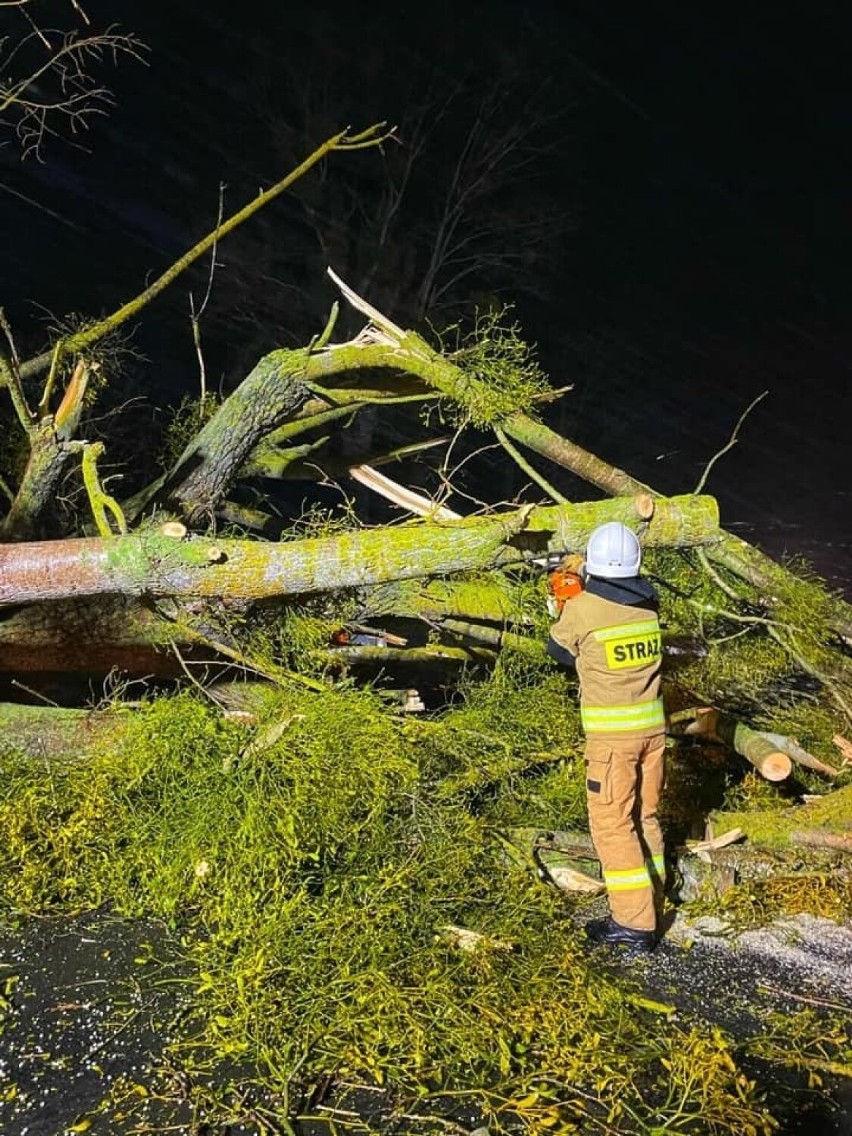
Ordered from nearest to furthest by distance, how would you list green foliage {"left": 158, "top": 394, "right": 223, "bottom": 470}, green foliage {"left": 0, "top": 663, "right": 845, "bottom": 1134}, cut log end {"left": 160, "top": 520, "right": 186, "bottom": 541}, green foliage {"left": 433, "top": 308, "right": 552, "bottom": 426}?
green foliage {"left": 0, "top": 663, "right": 845, "bottom": 1134}, cut log end {"left": 160, "top": 520, "right": 186, "bottom": 541}, green foliage {"left": 433, "top": 308, "right": 552, "bottom": 426}, green foliage {"left": 158, "top": 394, "right": 223, "bottom": 470}

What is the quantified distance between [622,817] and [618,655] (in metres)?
0.56

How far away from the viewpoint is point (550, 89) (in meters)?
10.9

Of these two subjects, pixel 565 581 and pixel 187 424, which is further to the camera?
pixel 187 424

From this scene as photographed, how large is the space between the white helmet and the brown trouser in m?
0.57

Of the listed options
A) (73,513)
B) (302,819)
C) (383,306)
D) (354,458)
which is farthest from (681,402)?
(302,819)

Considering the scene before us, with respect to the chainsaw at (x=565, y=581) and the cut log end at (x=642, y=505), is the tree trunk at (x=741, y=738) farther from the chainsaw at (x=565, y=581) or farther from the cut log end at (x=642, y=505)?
the cut log end at (x=642, y=505)

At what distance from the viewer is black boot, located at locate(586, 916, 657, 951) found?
291 centimetres

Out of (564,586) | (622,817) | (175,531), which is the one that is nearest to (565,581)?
(564,586)

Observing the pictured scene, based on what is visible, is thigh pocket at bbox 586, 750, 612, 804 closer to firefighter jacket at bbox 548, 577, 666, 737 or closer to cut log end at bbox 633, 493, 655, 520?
firefighter jacket at bbox 548, 577, 666, 737

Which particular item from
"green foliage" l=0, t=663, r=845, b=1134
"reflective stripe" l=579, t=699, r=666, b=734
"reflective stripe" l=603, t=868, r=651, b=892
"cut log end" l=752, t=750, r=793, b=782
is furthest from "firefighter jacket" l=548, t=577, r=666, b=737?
"cut log end" l=752, t=750, r=793, b=782

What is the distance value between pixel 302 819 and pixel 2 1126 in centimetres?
114

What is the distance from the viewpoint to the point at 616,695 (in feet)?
9.82

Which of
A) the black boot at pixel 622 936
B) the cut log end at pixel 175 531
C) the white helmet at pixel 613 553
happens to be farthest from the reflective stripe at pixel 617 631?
the cut log end at pixel 175 531

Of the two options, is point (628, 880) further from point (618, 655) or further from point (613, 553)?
point (613, 553)
